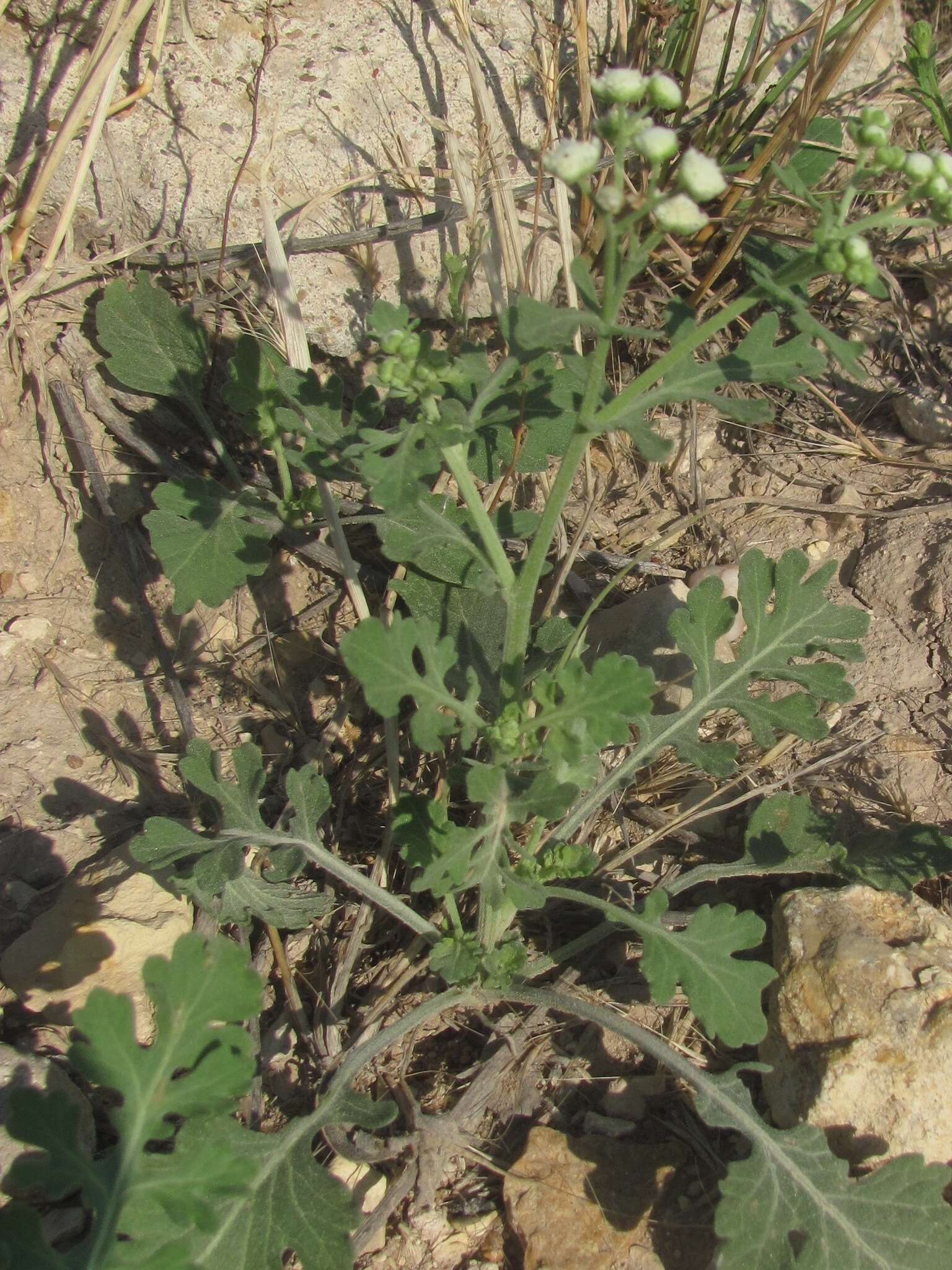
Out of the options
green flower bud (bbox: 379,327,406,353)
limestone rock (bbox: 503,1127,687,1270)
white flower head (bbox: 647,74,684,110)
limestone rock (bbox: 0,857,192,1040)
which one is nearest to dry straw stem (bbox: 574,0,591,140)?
white flower head (bbox: 647,74,684,110)

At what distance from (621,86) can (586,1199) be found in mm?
2383

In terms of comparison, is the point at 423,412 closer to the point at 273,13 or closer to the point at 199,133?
the point at 199,133

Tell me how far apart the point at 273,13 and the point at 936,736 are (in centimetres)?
322

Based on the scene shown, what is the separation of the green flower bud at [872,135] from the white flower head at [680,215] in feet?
1.28

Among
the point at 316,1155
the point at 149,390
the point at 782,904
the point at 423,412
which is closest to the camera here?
the point at 423,412

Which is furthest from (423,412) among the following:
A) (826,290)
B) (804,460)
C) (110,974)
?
(826,290)

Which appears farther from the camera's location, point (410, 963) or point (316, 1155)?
point (410, 963)

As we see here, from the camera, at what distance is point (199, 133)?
3328 mm

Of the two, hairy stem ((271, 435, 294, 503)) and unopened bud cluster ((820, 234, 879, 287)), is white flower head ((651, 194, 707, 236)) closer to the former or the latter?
unopened bud cluster ((820, 234, 879, 287))

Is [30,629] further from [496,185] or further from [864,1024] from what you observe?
[864,1024]

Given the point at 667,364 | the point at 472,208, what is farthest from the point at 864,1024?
the point at 472,208

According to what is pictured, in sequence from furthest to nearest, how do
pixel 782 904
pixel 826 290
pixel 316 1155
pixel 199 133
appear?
pixel 826 290 < pixel 199 133 < pixel 782 904 < pixel 316 1155

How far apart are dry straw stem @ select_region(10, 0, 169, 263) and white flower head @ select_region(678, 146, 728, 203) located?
7.14 ft

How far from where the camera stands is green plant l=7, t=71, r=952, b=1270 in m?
1.90
